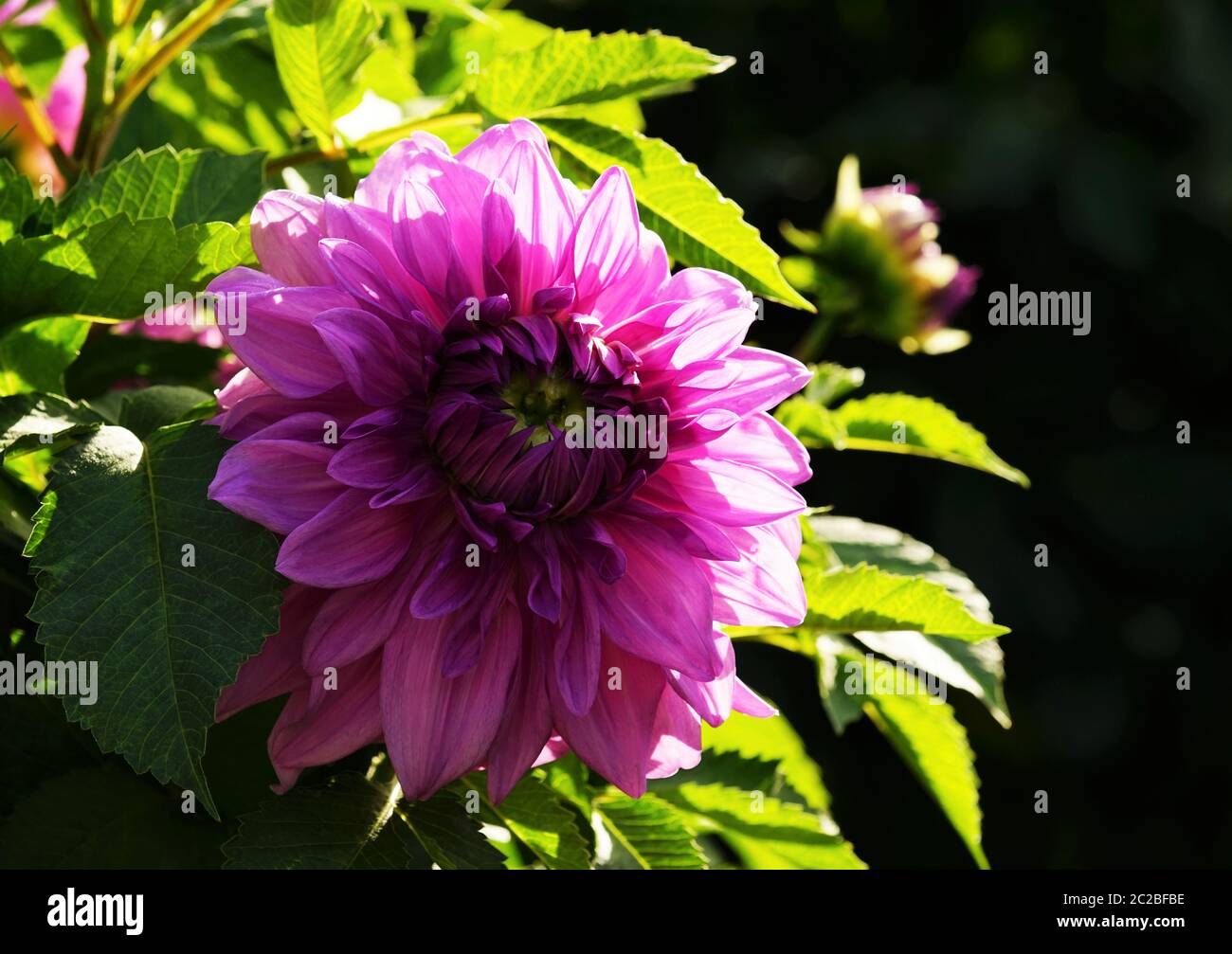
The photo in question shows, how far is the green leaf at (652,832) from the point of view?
512 mm

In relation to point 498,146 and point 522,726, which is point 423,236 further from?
point 522,726

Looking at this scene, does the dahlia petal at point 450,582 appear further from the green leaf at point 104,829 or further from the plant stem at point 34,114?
the plant stem at point 34,114

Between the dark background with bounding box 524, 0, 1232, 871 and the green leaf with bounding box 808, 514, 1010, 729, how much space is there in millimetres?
1411

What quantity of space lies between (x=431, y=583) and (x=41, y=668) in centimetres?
14

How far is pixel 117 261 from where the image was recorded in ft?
1.45

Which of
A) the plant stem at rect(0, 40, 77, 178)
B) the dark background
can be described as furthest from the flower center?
the dark background

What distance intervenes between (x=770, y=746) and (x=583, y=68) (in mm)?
310

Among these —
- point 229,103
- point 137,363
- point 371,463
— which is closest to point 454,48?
point 229,103

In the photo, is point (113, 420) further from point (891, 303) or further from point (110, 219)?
point (891, 303)

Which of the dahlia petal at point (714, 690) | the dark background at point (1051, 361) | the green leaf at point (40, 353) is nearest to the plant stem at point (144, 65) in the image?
the green leaf at point (40, 353)

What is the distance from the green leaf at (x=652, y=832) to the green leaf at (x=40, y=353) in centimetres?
25

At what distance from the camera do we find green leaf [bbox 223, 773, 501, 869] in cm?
42

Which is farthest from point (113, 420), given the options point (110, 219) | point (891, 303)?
point (891, 303)
